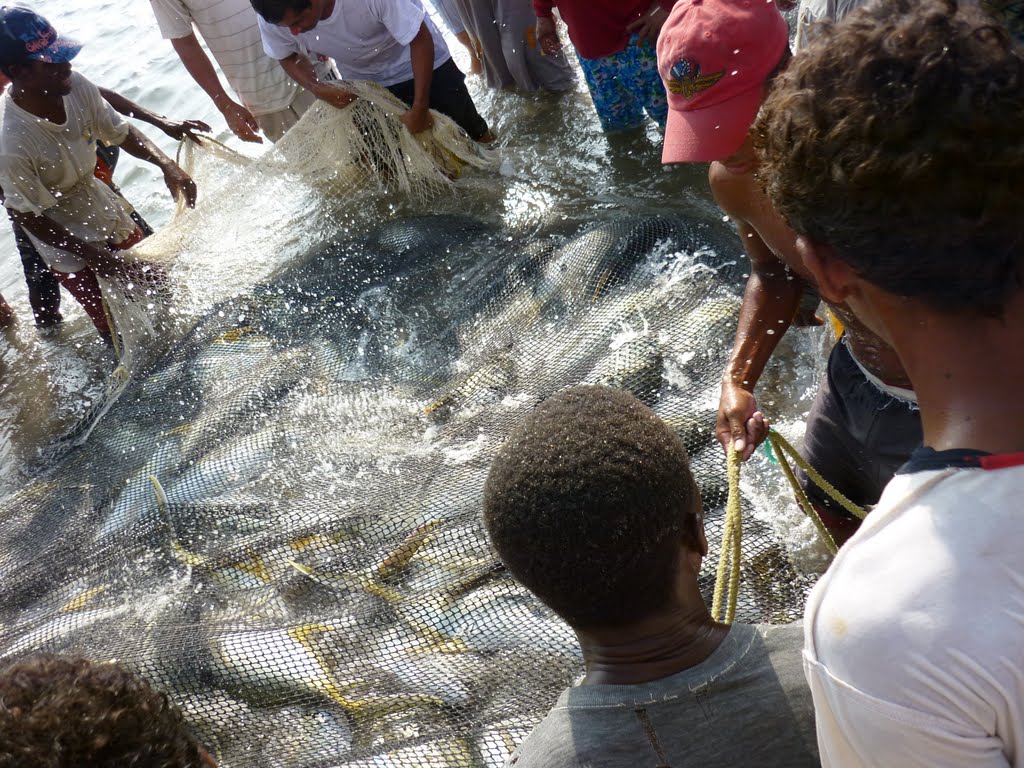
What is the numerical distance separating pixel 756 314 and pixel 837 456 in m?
0.43

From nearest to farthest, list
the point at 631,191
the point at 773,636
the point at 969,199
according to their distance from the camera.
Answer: the point at 969,199, the point at 773,636, the point at 631,191

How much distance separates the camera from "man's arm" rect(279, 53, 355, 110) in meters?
5.35

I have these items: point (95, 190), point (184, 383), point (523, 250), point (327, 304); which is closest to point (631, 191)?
point (523, 250)

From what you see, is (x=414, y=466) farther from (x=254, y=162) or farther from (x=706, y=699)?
(x=254, y=162)

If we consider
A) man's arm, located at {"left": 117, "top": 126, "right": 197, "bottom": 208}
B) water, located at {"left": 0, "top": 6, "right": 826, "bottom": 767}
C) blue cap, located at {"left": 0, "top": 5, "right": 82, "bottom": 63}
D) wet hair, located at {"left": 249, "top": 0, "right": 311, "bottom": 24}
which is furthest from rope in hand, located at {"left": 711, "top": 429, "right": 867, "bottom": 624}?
man's arm, located at {"left": 117, "top": 126, "right": 197, "bottom": 208}

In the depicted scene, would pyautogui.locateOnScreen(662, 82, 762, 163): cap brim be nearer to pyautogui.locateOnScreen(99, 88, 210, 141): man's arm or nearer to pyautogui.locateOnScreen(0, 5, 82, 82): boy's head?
pyautogui.locateOnScreen(0, 5, 82, 82): boy's head

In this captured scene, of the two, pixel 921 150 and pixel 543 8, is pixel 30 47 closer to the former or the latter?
pixel 543 8

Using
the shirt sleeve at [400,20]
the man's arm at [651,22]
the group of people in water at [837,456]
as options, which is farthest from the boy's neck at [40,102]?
the group of people in water at [837,456]

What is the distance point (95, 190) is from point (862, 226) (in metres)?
5.24

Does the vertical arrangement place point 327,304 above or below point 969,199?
below

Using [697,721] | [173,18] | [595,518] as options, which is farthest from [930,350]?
[173,18]

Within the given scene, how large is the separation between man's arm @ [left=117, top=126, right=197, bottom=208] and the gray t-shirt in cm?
488

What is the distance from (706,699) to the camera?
144 centimetres

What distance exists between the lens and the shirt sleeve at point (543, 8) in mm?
5535
